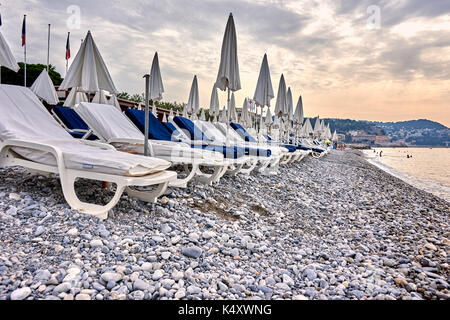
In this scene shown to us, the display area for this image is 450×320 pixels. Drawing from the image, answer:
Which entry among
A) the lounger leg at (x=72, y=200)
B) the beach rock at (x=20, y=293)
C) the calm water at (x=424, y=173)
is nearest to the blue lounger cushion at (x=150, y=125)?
the lounger leg at (x=72, y=200)

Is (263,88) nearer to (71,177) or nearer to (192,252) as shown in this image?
(71,177)

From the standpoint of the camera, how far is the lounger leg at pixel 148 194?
3244mm

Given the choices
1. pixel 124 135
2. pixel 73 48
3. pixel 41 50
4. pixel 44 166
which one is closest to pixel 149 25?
pixel 124 135

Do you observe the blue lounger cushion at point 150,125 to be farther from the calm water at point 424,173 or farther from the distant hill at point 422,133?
the distant hill at point 422,133

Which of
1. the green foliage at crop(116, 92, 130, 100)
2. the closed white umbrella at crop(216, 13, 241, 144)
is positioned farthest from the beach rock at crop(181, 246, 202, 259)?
the green foliage at crop(116, 92, 130, 100)

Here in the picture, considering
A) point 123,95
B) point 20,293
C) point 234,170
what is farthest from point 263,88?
point 123,95

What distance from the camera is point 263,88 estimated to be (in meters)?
9.27

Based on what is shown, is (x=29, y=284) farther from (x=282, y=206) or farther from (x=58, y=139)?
(x=282, y=206)

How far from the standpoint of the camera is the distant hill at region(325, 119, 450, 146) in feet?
318

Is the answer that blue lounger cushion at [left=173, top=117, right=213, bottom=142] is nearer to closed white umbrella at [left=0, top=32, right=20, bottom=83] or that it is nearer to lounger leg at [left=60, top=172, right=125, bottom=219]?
closed white umbrella at [left=0, top=32, right=20, bottom=83]

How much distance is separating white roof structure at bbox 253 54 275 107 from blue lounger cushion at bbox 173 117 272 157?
2.44 meters

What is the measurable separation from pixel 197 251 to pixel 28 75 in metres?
30.9

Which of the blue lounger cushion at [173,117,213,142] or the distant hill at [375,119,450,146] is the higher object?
the distant hill at [375,119,450,146]

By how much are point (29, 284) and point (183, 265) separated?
3.16 feet
